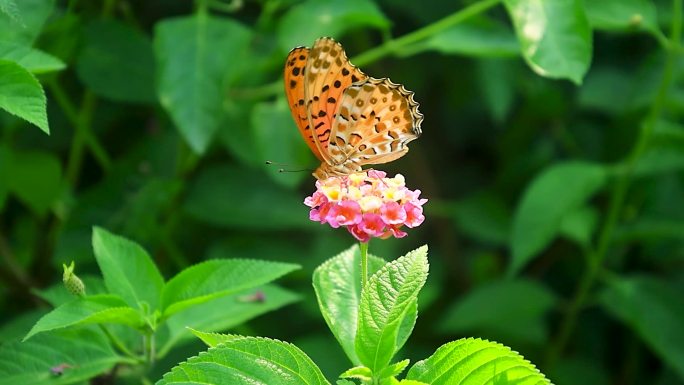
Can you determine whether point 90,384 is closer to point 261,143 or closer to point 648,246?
point 261,143

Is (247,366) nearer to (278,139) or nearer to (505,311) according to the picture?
(278,139)

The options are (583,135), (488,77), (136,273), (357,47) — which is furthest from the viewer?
(583,135)

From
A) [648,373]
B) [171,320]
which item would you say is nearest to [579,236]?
[648,373]

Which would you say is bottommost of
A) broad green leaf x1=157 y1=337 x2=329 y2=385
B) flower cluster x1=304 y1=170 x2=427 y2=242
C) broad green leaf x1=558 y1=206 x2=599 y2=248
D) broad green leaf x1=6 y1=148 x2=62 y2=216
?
broad green leaf x1=558 y1=206 x2=599 y2=248

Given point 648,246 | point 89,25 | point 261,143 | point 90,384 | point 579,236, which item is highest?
point 89,25

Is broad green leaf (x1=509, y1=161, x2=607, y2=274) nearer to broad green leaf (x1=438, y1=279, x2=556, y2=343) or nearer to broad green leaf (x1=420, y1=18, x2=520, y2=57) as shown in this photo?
broad green leaf (x1=438, y1=279, x2=556, y2=343)

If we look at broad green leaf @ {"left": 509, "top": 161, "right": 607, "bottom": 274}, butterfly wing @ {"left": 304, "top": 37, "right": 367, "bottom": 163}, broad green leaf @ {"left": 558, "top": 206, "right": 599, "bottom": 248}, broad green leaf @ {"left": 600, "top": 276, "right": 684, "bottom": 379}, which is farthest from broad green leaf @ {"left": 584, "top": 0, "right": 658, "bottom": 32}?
butterfly wing @ {"left": 304, "top": 37, "right": 367, "bottom": 163}


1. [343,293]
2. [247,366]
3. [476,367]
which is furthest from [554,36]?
[247,366]

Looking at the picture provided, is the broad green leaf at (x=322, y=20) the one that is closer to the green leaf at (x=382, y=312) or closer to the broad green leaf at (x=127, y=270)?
the broad green leaf at (x=127, y=270)
